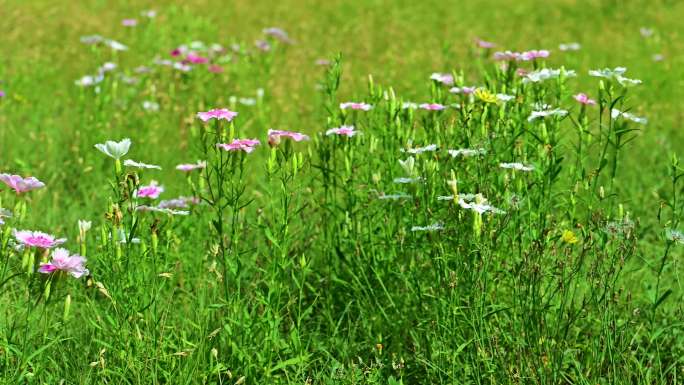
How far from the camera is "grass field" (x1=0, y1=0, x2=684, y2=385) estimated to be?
7.66ft

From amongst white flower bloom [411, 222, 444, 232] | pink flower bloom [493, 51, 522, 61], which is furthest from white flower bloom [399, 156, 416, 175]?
pink flower bloom [493, 51, 522, 61]

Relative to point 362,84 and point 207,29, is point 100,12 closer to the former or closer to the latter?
point 207,29

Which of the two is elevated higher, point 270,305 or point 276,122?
point 270,305

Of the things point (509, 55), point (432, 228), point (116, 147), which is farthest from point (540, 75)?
point (116, 147)

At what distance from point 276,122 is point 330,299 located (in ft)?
9.94

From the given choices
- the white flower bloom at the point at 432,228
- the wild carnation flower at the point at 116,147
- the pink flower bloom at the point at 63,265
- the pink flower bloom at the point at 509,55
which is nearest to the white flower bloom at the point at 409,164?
the white flower bloom at the point at 432,228

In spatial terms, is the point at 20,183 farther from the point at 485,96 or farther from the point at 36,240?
the point at 485,96

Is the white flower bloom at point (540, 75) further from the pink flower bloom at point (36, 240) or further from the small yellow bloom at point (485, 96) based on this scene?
the pink flower bloom at point (36, 240)

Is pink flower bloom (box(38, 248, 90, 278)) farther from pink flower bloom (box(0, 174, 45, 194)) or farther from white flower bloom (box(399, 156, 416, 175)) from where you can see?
white flower bloom (box(399, 156, 416, 175))

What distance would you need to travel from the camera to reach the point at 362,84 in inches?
269

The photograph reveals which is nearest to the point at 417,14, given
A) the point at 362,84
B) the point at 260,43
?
the point at 362,84

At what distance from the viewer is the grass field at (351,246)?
2.34 m

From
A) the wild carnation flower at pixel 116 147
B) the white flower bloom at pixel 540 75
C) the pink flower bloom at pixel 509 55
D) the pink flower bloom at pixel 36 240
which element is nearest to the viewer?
the pink flower bloom at pixel 36 240

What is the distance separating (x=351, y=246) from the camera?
10.0 feet
